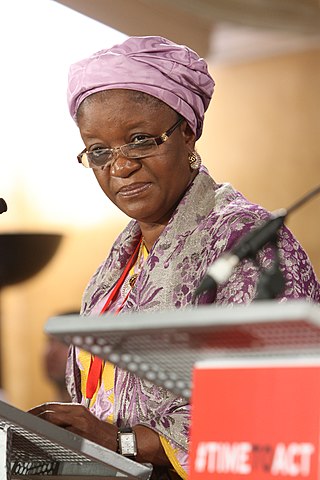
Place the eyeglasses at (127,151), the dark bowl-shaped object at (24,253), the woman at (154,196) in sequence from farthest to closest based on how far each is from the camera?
the dark bowl-shaped object at (24,253)
the eyeglasses at (127,151)
the woman at (154,196)

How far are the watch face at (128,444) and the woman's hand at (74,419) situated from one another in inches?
1.4

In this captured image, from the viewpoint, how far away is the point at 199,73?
281 cm

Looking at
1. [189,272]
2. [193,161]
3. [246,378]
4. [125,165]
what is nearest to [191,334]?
[246,378]

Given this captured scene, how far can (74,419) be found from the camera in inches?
90.3

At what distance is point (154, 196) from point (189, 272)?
0.24 metres

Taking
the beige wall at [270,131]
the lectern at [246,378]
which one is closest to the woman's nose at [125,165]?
the lectern at [246,378]

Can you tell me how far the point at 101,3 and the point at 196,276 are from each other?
3.51 m

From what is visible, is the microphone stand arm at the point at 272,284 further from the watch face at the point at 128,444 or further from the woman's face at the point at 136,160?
the woman's face at the point at 136,160

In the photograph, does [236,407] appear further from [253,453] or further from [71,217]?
[71,217]

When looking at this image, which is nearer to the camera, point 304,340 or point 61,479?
point 304,340

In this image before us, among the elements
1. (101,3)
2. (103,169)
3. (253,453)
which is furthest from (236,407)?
(101,3)

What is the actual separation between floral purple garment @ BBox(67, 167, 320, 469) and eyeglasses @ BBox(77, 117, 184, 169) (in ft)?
0.48

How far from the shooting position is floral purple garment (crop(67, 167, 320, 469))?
241 cm

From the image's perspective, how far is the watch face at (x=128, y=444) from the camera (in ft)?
7.74
